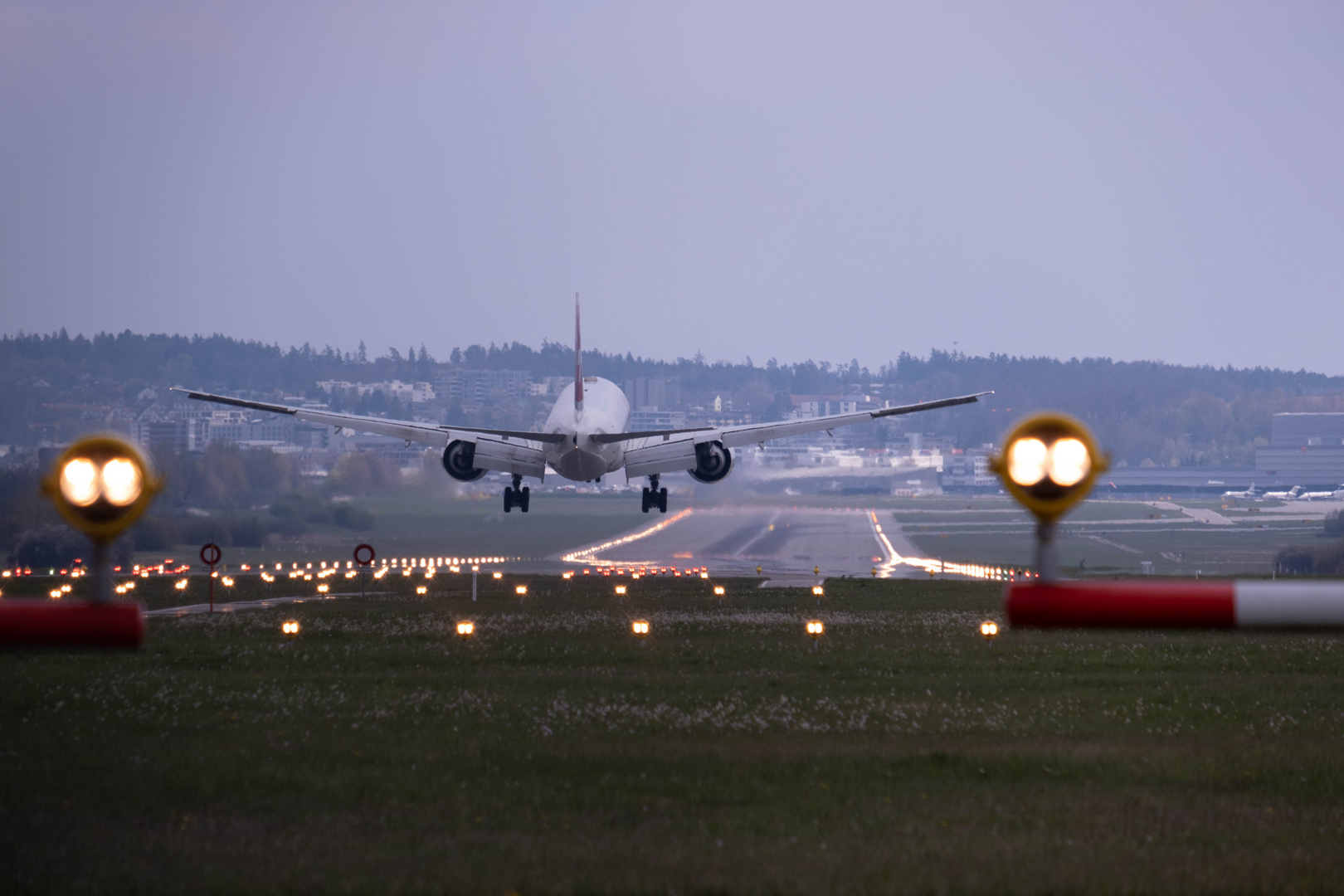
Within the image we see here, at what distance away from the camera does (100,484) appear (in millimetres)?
5055

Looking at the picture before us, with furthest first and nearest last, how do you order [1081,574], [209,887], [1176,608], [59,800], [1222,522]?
[1222,522] → [1081,574] → [59,800] → [209,887] → [1176,608]

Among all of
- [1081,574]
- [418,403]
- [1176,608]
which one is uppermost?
[418,403]

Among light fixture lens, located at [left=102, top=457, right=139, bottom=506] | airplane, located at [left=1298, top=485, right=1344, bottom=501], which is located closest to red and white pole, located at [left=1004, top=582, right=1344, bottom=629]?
light fixture lens, located at [left=102, top=457, right=139, bottom=506]

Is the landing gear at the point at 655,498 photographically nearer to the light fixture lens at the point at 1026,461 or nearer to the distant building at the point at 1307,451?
the light fixture lens at the point at 1026,461

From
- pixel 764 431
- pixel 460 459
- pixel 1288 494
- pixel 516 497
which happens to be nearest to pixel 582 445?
pixel 460 459

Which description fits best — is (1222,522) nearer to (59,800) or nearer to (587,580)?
(587,580)

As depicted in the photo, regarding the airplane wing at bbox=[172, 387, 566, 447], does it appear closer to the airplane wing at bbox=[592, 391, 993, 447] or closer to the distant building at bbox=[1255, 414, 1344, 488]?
the airplane wing at bbox=[592, 391, 993, 447]

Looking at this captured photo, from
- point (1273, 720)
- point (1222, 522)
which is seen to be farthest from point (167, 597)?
point (1222, 522)

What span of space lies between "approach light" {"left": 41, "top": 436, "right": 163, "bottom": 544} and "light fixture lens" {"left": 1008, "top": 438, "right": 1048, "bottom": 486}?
3.26 m

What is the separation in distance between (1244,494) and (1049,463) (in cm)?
19557

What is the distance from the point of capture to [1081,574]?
7969cm

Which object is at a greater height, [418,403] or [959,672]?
[418,403]

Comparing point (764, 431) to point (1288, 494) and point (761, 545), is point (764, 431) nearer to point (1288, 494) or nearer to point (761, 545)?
point (761, 545)

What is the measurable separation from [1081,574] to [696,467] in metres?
32.4
